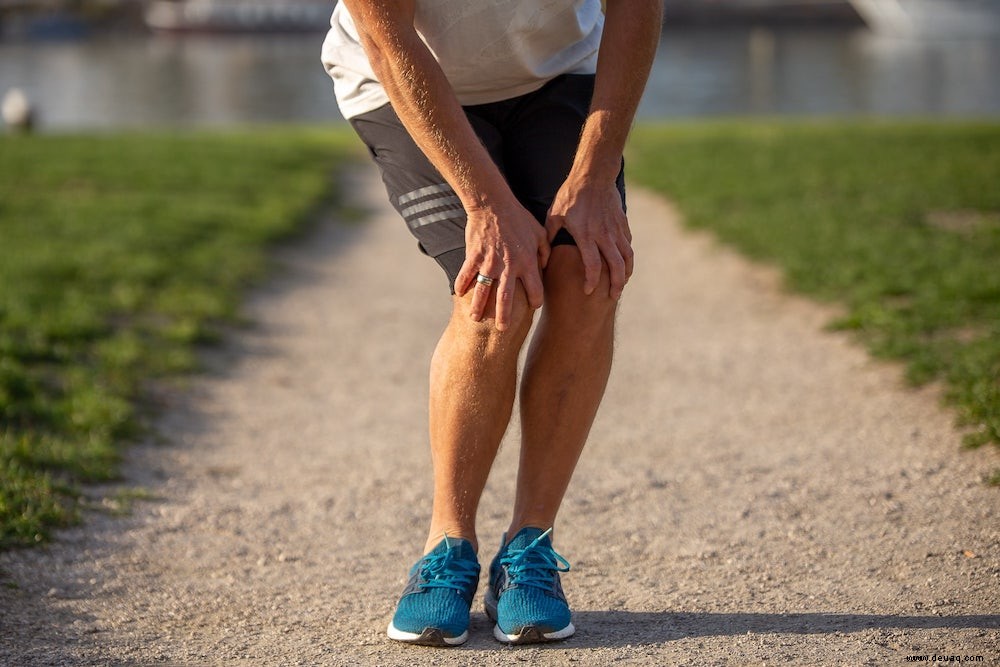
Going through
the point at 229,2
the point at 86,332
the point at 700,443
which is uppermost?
the point at 229,2

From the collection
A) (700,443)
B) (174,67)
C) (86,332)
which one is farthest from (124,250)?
(174,67)

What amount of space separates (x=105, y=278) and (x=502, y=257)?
4.76 metres

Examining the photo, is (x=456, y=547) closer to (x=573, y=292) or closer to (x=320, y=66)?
(x=573, y=292)

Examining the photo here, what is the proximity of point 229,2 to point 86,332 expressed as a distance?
6243 centimetres

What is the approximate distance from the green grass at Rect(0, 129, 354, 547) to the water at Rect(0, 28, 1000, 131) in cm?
1415

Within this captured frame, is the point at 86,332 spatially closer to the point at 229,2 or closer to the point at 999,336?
the point at 999,336

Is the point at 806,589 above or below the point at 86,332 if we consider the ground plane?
below

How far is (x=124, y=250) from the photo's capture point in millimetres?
7285

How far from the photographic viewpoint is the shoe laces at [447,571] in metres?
2.48

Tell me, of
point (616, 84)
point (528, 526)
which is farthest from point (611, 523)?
point (616, 84)

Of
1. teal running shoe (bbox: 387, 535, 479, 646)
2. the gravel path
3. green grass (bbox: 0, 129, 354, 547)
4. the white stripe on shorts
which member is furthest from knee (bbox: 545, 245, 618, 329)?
green grass (bbox: 0, 129, 354, 547)

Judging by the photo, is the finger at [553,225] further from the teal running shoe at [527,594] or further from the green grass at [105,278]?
the green grass at [105,278]

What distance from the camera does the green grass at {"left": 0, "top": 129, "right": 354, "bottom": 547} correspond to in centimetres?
386

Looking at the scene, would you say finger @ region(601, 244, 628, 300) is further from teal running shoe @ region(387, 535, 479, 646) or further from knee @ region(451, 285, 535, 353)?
teal running shoe @ region(387, 535, 479, 646)
